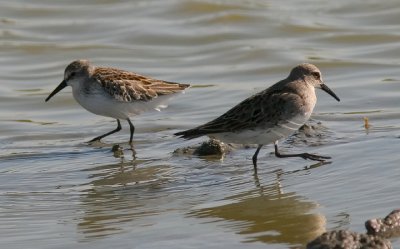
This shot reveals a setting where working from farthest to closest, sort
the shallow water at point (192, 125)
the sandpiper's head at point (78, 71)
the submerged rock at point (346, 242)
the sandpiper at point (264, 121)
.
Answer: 1. the sandpiper's head at point (78, 71)
2. the sandpiper at point (264, 121)
3. the shallow water at point (192, 125)
4. the submerged rock at point (346, 242)

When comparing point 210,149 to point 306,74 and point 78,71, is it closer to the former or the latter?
point 306,74

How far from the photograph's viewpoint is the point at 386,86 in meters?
12.0

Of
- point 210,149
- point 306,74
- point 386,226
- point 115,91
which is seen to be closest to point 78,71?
point 115,91

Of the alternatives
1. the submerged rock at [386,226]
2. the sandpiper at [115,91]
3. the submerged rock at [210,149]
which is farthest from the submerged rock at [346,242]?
the sandpiper at [115,91]

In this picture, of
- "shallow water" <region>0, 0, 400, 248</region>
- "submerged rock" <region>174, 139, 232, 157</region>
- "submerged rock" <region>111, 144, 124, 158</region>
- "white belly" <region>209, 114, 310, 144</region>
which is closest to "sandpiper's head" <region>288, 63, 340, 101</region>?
"white belly" <region>209, 114, 310, 144</region>

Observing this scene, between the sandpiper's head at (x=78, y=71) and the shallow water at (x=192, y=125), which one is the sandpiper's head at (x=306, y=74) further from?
the sandpiper's head at (x=78, y=71)

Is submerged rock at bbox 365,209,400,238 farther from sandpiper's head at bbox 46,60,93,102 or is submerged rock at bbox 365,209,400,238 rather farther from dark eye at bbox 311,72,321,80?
sandpiper's head at bbox 46,60,93,102

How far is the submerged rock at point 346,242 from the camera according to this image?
564cm

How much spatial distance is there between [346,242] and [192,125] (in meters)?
5.35

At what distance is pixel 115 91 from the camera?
35.0 ft

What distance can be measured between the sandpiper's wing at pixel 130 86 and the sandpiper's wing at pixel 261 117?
207 cm

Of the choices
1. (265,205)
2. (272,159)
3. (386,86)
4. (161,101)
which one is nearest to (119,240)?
(265,205)

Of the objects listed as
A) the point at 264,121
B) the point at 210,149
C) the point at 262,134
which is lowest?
the point at 210,149

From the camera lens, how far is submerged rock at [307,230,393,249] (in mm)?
5641
